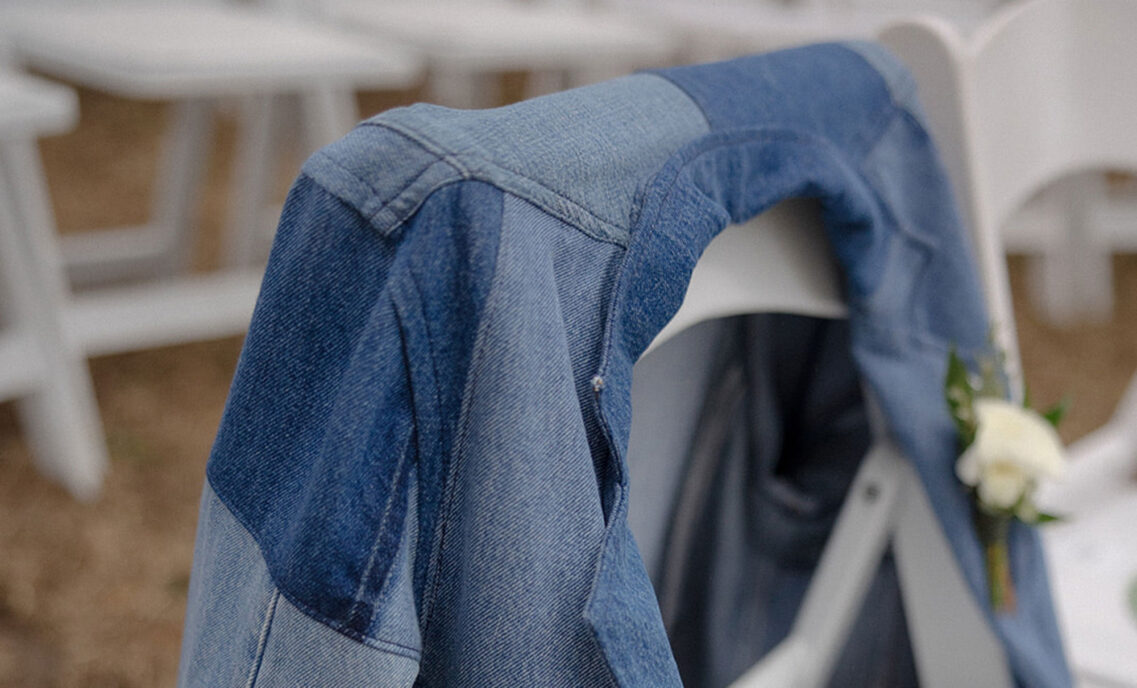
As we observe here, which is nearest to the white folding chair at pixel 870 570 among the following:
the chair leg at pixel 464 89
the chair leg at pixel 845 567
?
the chair leg at pixel 845 567

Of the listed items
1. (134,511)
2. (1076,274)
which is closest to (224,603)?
(134,511)

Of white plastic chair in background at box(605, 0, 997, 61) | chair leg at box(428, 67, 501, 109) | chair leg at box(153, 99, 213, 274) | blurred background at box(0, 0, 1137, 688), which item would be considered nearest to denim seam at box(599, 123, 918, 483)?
blurred background at box(0, 0, 1137, 688)

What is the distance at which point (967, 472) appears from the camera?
0.52 m

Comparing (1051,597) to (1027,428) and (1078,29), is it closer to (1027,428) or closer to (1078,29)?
(1027,428)

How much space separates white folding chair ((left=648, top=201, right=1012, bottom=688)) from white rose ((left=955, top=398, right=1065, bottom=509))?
4 centimetres

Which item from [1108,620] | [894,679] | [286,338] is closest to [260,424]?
[286,338]

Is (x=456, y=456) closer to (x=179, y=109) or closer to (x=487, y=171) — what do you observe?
(x=487, y=171)

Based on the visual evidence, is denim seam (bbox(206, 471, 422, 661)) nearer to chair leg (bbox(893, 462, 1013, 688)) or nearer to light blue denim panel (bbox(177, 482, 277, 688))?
light blue denim panel (bbox(177, 482, 277, 688))

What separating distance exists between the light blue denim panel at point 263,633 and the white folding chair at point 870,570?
9.7 inches

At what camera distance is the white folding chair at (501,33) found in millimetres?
1535

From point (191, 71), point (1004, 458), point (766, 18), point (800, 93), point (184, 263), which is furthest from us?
point (766, 18)

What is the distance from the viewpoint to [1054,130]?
28.2 inches

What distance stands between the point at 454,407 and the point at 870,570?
37 centimetres

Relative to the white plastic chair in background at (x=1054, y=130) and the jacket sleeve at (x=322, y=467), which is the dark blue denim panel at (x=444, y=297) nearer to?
the jacket sleeve at (x=322, y=467)
